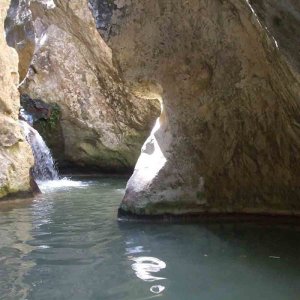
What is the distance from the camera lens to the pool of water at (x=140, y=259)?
12.4 ft

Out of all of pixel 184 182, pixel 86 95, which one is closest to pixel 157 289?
pixel 184 182

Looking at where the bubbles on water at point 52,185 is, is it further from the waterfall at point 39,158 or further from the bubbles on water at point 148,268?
the bubbles on water at point 148,268

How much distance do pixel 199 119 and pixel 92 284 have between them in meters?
3.51

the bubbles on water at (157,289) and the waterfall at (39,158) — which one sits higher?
the waterfall at (39,158)

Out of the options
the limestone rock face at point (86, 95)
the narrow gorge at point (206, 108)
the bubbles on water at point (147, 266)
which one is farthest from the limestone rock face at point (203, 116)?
the limestone rock face at point (86, 95)

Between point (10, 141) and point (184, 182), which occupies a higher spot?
point (10, 141)

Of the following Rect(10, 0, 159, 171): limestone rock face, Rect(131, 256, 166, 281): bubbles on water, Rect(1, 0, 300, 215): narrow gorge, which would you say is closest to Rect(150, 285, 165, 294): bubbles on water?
Rect(131, 256, 166, 281): bubbles on water

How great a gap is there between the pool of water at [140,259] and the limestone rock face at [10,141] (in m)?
1.60

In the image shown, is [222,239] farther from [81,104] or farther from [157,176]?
[81,104]

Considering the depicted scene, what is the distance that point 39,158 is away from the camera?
12.4 metres

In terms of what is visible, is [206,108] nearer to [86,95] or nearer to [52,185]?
A: [52,185]

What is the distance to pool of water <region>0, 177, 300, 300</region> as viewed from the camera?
3.78 metres

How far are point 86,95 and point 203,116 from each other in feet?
27.7

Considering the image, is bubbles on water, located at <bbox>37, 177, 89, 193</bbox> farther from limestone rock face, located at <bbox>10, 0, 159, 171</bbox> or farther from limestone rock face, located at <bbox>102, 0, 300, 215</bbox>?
limestone rock face, located at <bbox>102, 0, 300, 215</bbox>
